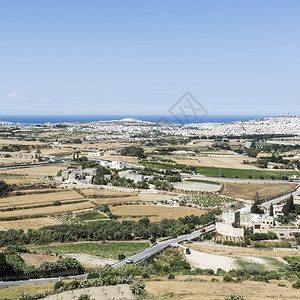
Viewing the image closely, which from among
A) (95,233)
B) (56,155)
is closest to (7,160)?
(56,155)

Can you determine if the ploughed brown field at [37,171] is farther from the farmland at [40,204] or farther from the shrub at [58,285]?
the shrub at [58,285]

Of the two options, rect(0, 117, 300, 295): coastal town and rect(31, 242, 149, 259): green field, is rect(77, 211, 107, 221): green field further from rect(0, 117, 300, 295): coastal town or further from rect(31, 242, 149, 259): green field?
rect(31, 242, 149, 259): green field

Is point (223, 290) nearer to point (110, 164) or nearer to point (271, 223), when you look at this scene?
point (271, 223)

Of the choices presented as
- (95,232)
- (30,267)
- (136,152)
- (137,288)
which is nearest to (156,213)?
(95,232)

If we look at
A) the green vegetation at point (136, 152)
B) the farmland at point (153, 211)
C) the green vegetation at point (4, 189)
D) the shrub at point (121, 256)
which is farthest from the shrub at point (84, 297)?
the green vegetation at point (136, 152)

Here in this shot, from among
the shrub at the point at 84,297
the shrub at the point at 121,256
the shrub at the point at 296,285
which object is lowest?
the shrub at the point at 121,256

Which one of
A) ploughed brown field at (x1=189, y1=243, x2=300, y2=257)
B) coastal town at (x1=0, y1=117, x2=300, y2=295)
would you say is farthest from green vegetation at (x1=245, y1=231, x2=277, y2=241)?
ploughed brown field at (x1=189, y1=243, x2=300, y2=257)
